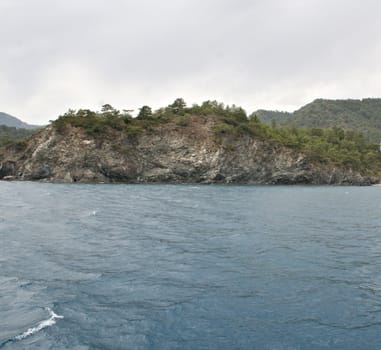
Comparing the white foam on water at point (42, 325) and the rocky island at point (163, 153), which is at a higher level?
the rocky island at point (163, 153)

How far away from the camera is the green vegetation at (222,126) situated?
120 metres

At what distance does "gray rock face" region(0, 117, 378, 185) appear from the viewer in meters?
110

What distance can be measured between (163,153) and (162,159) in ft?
6.88

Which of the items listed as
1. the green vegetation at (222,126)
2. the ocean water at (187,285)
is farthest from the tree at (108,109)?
the ocean water at (187,285)

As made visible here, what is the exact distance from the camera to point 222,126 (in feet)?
412

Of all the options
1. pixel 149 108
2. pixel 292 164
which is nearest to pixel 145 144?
pixel 149 108

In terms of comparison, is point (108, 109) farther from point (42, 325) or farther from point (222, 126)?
point (42, 325)

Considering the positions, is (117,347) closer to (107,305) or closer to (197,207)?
(107,305)

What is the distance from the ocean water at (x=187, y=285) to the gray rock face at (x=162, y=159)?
74.2 metres

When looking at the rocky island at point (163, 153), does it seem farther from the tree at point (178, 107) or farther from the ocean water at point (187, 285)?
the ocean water at point (187, 285)

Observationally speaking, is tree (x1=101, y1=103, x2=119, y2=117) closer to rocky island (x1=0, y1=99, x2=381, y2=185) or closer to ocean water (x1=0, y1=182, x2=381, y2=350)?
rocky island (x1=0, y1=99, x2=381, y2=185)

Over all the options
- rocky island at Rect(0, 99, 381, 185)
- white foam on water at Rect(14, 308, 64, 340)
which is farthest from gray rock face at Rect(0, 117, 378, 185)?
white foam on water at Rect(14, 308, 64, 340)

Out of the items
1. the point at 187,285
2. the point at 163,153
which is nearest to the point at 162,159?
the point at 163,153

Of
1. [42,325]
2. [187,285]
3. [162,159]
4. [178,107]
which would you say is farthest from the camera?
[178,107]
